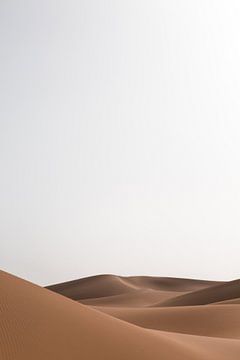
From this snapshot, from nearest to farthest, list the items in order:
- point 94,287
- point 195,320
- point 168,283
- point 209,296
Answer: point 195,320 → point 209,296 → point 94,287 → point 168,283

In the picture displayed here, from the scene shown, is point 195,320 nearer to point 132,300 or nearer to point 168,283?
point 132,300

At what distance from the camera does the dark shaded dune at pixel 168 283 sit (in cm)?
1148

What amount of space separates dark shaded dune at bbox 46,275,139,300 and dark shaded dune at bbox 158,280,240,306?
3.54 m

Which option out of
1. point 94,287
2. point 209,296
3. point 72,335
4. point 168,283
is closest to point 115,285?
point 94,287

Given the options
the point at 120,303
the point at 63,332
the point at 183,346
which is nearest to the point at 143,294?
the point at 120,303

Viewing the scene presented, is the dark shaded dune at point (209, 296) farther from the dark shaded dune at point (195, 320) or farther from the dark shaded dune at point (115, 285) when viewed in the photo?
the dark shaded dune at point (115, 285)

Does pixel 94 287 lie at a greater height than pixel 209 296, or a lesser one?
greater

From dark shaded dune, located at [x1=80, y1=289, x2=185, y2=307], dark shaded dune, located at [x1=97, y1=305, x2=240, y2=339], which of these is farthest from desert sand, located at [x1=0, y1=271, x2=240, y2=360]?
dark shaded dune, located at [x1=80, y1=289, x2=185, y2=307]

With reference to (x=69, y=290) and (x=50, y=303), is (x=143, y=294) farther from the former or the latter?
(x=50, y=303)

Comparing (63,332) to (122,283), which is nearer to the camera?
(63,332)

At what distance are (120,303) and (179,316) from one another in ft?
13.0

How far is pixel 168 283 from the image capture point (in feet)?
39.5

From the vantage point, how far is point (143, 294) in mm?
9164

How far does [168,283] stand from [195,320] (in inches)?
328
